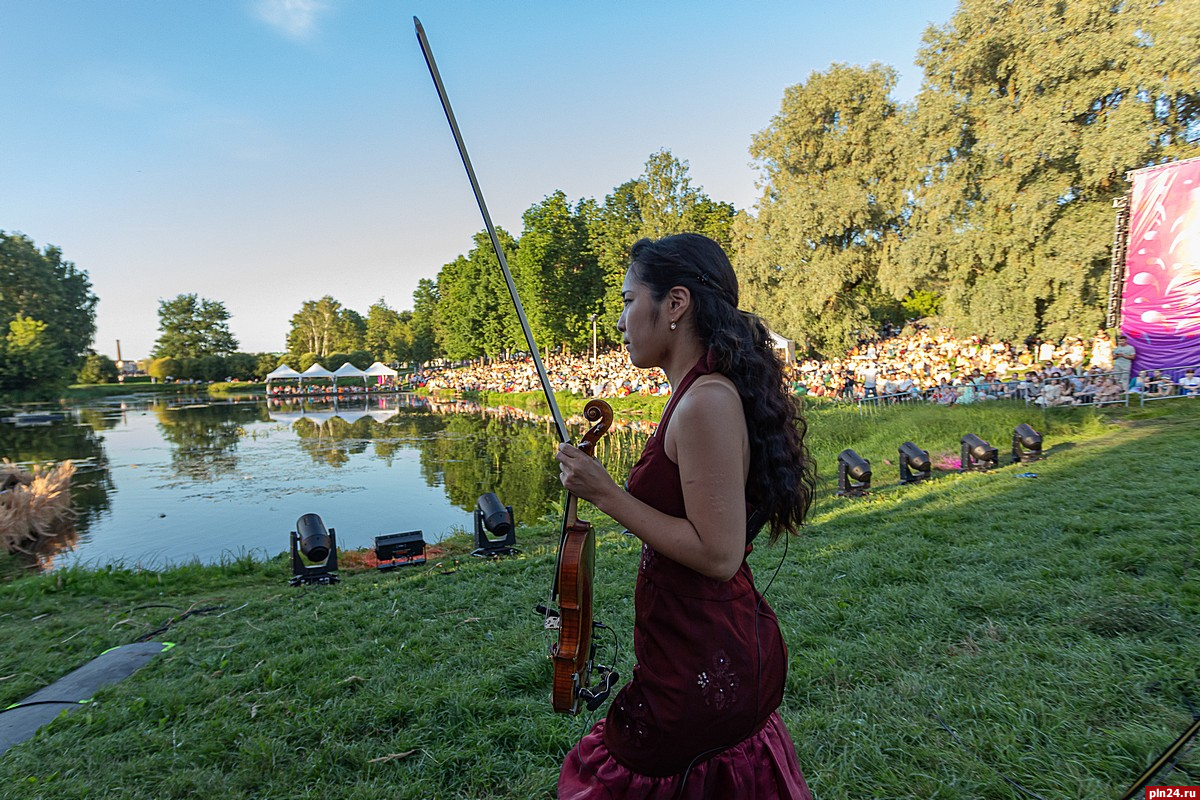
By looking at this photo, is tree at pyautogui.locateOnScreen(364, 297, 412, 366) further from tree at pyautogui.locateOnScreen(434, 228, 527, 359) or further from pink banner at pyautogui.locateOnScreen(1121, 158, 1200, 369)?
pink banner at pyautogui.locateOnScreen(1121, 158, 1200, 369)

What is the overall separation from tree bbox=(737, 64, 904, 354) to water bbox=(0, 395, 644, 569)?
834 centimetres

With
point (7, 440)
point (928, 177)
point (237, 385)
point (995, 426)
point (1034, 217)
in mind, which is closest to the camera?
point (995, 426)

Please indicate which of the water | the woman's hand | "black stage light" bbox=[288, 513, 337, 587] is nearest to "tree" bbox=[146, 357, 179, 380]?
the water

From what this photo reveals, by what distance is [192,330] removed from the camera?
235 feet

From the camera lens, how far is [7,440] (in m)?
27.2

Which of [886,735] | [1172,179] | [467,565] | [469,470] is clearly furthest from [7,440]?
[1172,179]

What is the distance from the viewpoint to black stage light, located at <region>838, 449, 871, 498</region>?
940 cm

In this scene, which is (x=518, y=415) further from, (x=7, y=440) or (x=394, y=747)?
Result: (x=394, y=747)

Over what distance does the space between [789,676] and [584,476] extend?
2.83 metres

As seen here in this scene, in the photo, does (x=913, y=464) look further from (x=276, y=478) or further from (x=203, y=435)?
(x=203, y=435)

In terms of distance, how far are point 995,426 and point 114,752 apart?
14177 mm

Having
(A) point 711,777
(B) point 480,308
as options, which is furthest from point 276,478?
(B) point 480,308

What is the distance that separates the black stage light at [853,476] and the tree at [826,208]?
13.6m

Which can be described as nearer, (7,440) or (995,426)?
(995,426)
